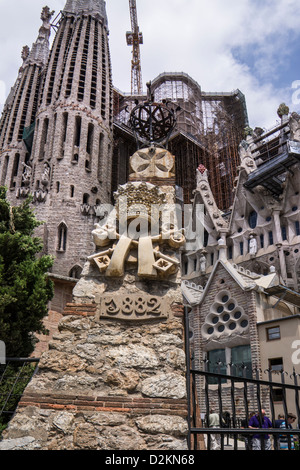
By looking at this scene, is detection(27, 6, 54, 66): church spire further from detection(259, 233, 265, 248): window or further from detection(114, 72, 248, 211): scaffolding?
detection(259, 233, 265, 248): window

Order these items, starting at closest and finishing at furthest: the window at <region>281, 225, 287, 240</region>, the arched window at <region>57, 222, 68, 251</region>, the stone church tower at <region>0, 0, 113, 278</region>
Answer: the window at <region>281, 225, 287, 240</region>, the arched window at <region>57, 222, 68, 251</region>, the stone church tower at <region>0, 0, 113, 278</region>

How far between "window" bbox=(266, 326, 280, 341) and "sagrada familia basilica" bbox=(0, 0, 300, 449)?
0.15ft

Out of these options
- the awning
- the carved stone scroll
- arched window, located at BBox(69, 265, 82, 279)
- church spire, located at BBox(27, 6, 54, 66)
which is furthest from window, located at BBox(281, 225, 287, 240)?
church spire, located at BBox(27, 6, 54, 66)

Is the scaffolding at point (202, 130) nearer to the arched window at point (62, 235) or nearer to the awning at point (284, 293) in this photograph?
the arched window at point (62, 235)

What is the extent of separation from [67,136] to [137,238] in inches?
1445

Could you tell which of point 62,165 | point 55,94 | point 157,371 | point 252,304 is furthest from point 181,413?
point 55,94

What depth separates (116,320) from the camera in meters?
3.70

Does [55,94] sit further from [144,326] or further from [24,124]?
[144,326]

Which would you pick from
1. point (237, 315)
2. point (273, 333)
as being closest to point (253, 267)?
point (237, 315)

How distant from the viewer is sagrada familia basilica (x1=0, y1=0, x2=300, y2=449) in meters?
3.32

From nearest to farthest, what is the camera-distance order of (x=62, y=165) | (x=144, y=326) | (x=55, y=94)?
(x=144, y=326) → (x=62, y=165) → (x=55, y=94)

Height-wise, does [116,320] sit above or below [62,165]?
below
